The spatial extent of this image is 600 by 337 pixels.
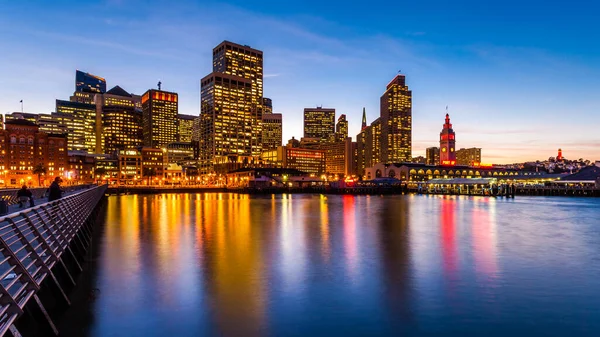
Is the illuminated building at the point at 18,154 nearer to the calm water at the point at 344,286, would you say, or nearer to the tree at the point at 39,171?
the tree at the point at 39,171

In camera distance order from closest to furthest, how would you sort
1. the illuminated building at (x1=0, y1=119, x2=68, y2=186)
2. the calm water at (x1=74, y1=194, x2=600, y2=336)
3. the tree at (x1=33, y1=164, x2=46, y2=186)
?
the calm water at (x1=74, y1=194, x2=600, y2=336) < the tree at (x1=33, y1=164, x2=46, y2=186) < the illuminated building at (x1=0, y1=119, x2=68, y2=186)

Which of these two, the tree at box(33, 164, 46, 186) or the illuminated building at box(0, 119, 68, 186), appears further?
the illuminated building at box(0, 119, 68, 186)

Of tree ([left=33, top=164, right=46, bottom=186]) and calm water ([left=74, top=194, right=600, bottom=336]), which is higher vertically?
tree ([left=33, top=164, right=46, bottom=186])

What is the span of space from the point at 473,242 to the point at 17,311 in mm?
30868

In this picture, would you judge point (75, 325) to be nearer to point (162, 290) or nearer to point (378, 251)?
point (162, 290)

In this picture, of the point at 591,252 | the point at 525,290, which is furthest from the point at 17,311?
the point at 591,252

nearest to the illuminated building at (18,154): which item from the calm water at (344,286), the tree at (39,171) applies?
the tree at (39,171)

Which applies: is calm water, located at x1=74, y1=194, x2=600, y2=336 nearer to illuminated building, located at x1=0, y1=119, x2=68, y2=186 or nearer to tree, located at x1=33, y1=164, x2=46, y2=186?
tree, located at x1=33, y1=164, x2=46, y2=186

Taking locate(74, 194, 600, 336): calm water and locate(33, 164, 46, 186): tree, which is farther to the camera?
locate(33, 164, 46, 186): tree

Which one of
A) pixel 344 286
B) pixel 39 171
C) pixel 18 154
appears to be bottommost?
pixel 344 286

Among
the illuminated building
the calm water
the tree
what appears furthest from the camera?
the illuminated building

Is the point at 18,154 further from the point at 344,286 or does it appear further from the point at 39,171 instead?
the point at 344,286

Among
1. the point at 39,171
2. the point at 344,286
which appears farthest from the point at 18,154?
the point at 344,286

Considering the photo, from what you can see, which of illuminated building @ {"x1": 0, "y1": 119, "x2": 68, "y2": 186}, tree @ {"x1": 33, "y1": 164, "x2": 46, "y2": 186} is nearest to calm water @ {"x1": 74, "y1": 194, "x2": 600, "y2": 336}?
tree @ {"x1": 33, "y1": 164, "x2": 46, "y2": 186}
